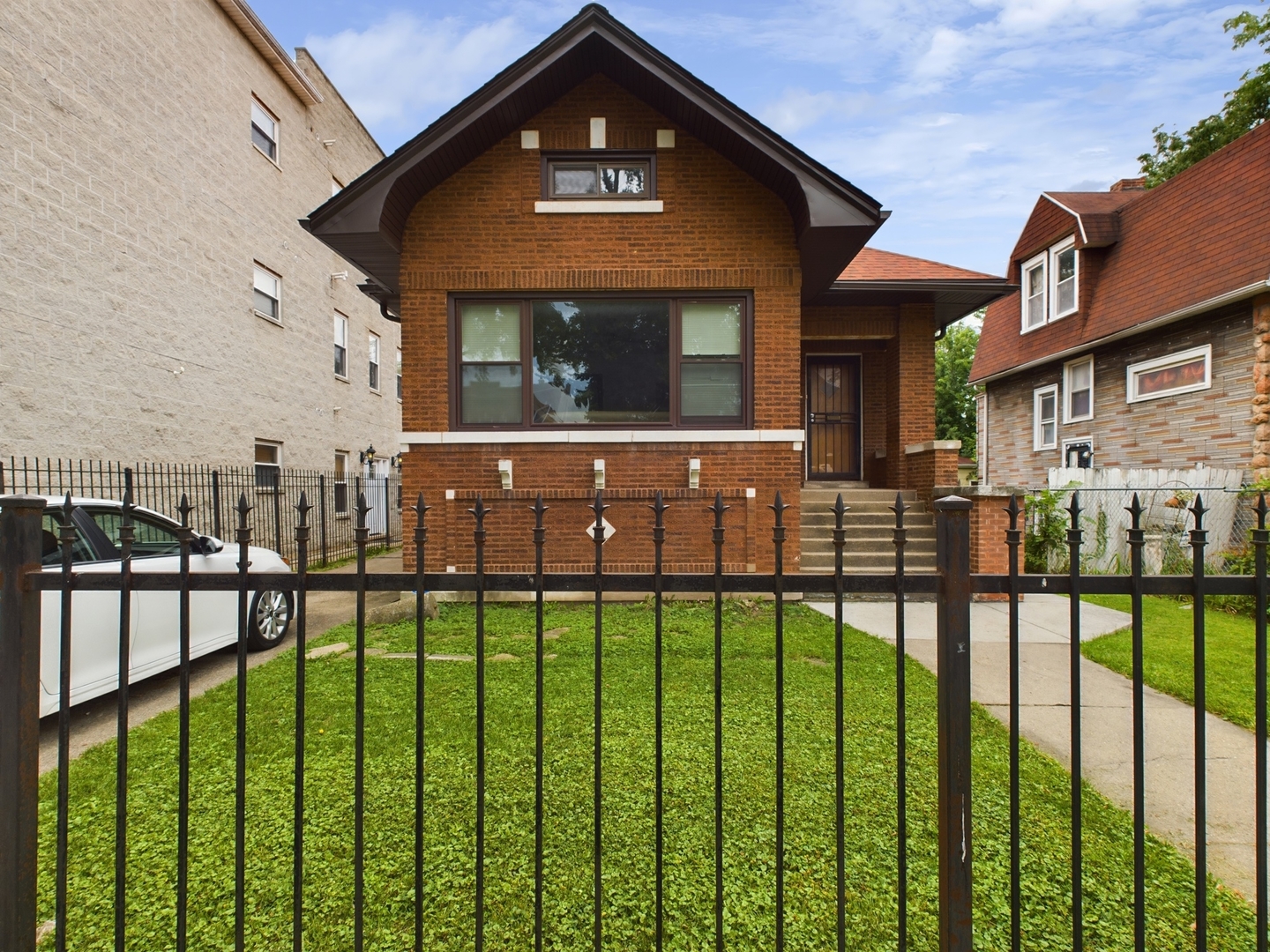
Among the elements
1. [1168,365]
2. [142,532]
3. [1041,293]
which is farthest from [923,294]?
[142,532]

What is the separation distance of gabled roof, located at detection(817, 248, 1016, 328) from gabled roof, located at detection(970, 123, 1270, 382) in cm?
399

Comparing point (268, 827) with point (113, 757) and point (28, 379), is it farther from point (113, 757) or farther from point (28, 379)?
point (28, 379)

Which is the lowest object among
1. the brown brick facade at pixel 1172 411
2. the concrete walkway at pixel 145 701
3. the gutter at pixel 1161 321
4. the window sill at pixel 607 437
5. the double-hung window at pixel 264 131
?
the concrete walkway at pixel 145 701

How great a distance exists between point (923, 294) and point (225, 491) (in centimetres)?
1246

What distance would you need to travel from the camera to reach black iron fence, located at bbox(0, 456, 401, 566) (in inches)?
304

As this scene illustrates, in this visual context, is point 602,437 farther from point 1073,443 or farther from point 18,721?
point 1073,443

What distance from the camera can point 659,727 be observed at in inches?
76.4

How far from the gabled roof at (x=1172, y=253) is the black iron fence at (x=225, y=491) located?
13.9 meters

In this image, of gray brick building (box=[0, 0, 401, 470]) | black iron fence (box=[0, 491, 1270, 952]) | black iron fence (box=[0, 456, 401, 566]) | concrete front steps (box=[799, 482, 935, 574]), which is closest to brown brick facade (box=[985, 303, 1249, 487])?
concrete front steps (box=[799, 482, 935, 574])

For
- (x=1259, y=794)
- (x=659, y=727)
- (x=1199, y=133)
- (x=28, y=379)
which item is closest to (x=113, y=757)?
(x=659, y=727)

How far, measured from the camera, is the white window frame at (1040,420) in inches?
A: 603

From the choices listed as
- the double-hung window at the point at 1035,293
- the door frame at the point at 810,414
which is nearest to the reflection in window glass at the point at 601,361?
the door frame at the point at 810,414

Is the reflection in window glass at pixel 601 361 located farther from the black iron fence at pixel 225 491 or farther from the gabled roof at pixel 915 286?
the gabled roof at pixel 915 286

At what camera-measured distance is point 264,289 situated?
42.7 ft
